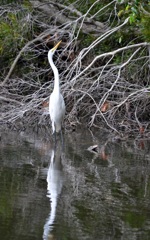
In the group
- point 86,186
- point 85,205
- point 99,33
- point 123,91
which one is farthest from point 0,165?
point 99,33

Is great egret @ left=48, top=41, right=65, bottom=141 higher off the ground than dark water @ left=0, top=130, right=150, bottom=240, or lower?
higher

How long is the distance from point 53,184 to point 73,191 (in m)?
0.40

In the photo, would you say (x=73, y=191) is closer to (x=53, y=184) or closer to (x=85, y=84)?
(x=53, y=184)

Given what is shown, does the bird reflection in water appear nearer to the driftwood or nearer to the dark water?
the dark water

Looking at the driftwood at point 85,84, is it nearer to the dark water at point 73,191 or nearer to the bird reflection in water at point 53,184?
the dark water at point 73,191

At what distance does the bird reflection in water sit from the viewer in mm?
5836

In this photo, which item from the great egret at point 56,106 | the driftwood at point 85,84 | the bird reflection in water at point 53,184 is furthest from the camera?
the driftwood at point 85,84

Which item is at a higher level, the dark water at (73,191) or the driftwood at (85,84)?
the driftwood at (85,84)

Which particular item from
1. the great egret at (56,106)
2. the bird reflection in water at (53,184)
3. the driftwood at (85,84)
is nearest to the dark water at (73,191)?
the bird reflection in water at (53,184)

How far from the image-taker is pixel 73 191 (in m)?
7.58

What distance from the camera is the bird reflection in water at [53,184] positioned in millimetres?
5836

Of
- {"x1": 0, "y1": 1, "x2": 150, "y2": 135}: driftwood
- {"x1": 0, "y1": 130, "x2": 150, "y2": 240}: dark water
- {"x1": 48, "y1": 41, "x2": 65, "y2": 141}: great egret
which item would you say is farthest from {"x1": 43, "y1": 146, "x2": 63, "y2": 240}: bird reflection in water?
{"x1": 0, "y1": 1, "x2": 150, "y2": 135}: driftwood

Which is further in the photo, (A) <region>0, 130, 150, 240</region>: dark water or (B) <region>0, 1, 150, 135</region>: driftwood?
(B) <region>0, 1, 150, 135</region>: driftwood

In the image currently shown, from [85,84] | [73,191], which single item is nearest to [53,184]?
[73,191]
